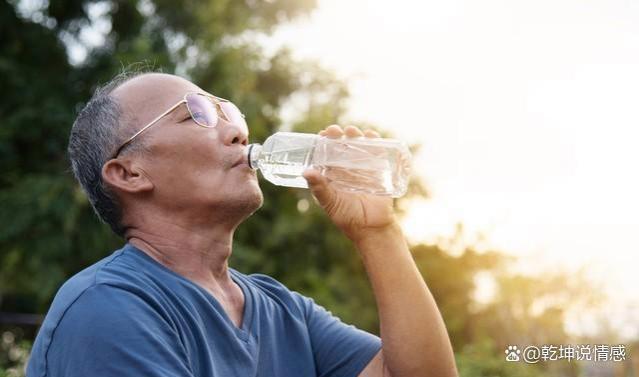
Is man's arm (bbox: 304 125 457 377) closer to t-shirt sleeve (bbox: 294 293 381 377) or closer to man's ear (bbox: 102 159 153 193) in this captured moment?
t-shirt sleeve (bbox: 294 293 381 377)

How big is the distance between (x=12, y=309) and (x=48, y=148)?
8.55 metres

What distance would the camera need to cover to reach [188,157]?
77.2 inches

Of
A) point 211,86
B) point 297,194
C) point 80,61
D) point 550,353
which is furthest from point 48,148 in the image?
point 550,353

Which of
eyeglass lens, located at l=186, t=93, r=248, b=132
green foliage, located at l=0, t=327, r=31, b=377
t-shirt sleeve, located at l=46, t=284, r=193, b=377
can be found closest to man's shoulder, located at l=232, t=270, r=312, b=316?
eyeglass lens, located at l=186, t=93, r=248, b=132

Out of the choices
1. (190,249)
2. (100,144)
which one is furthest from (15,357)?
(190,249)

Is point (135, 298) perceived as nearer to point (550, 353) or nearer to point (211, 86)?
point (550, 353)

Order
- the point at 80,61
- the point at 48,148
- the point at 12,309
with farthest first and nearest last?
the point at 12,309
the point at 80,61
the point at 48,148

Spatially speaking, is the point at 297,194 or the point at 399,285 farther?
the point at 297,194

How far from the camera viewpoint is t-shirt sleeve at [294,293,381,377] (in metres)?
2.08

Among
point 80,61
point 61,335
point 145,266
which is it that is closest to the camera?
point 61,335

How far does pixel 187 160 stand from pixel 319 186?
381mm

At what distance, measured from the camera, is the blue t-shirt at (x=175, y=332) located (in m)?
1.47

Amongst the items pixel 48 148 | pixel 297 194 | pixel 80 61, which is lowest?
pixel 297 194

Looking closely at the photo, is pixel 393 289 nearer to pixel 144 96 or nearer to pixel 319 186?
pixel 319 186
